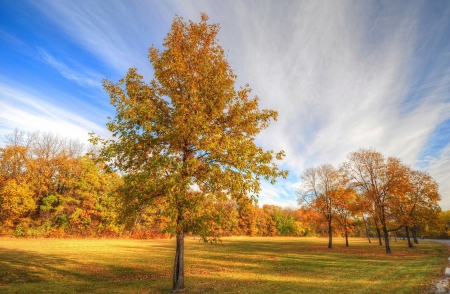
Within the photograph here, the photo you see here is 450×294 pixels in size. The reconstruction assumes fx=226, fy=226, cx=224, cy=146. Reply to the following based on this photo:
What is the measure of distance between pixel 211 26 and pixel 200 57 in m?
2.27

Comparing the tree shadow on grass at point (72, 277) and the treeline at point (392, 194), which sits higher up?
the treeline at point (392, 194)

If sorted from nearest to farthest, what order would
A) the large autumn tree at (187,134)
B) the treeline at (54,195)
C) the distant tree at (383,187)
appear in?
the large autumn tree at (187,134)
the distant tree at (383,187)
the treeline at (54,195)

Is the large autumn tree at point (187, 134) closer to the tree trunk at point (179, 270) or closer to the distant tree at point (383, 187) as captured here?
the tree trunk at point (179, 270)

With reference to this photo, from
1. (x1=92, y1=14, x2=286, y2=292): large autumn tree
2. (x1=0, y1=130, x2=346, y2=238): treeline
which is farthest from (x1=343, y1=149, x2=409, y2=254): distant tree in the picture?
(x1=92, y1=14, x2=286, y2=292): large autumn tree

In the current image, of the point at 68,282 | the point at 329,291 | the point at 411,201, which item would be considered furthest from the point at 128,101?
the point at 411,201

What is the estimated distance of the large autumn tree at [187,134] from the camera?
9875mm

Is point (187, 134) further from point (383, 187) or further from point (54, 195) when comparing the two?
point (54, 195)

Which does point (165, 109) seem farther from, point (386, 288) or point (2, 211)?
point (2, 211)

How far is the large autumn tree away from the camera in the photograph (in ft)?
32.4

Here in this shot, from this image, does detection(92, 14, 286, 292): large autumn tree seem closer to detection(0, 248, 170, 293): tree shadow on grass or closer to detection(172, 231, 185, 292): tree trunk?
detection(172, 231, 185, 292): tree trunk

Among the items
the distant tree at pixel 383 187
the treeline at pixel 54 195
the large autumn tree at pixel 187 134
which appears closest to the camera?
the large autumn tree at pixel 187 134

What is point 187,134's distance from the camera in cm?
1009

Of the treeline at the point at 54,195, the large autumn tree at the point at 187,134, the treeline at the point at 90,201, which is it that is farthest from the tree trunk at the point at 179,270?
the treeline at the point at 54,195

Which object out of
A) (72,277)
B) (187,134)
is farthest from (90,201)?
(187,134)
